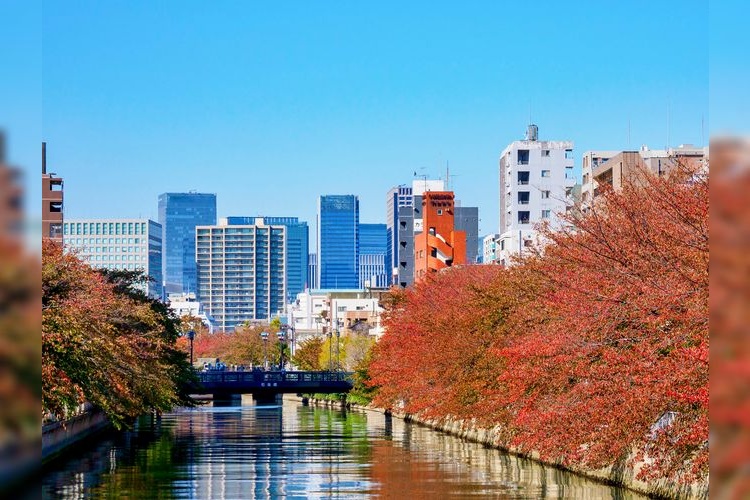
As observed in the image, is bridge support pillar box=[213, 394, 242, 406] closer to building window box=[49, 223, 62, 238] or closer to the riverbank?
building window box=[49, 223, 62, 238]

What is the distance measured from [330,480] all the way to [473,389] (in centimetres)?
1270

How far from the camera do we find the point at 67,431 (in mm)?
53000

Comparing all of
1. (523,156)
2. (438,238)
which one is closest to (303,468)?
(438,238)

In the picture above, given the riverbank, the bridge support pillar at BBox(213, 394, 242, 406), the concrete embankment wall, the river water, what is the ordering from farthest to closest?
the bridge support pillar at BBox(213, 394, 242, 406), the concrete embankment wall, the river water, the riverbank

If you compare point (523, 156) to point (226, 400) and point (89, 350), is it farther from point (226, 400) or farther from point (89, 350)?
point (89, 350)

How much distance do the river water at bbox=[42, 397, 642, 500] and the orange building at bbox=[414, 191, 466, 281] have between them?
61404 mm

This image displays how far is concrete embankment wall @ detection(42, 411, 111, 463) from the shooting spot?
45425mm

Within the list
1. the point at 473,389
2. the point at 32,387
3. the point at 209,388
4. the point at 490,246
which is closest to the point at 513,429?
the point at 473,389

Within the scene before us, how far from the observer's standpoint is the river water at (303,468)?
3534cm

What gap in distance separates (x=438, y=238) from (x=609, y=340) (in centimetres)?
10382

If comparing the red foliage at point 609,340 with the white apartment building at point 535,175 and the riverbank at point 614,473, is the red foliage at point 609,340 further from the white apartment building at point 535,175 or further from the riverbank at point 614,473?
the white apartment building at point 535,175

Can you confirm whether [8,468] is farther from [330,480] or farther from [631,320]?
[330,480]

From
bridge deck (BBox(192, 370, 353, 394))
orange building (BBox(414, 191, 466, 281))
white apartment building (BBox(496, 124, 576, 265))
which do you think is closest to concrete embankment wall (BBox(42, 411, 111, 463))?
bridge deck (BBox(192, 370, 353, 394))

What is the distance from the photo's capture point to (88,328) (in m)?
37.0
